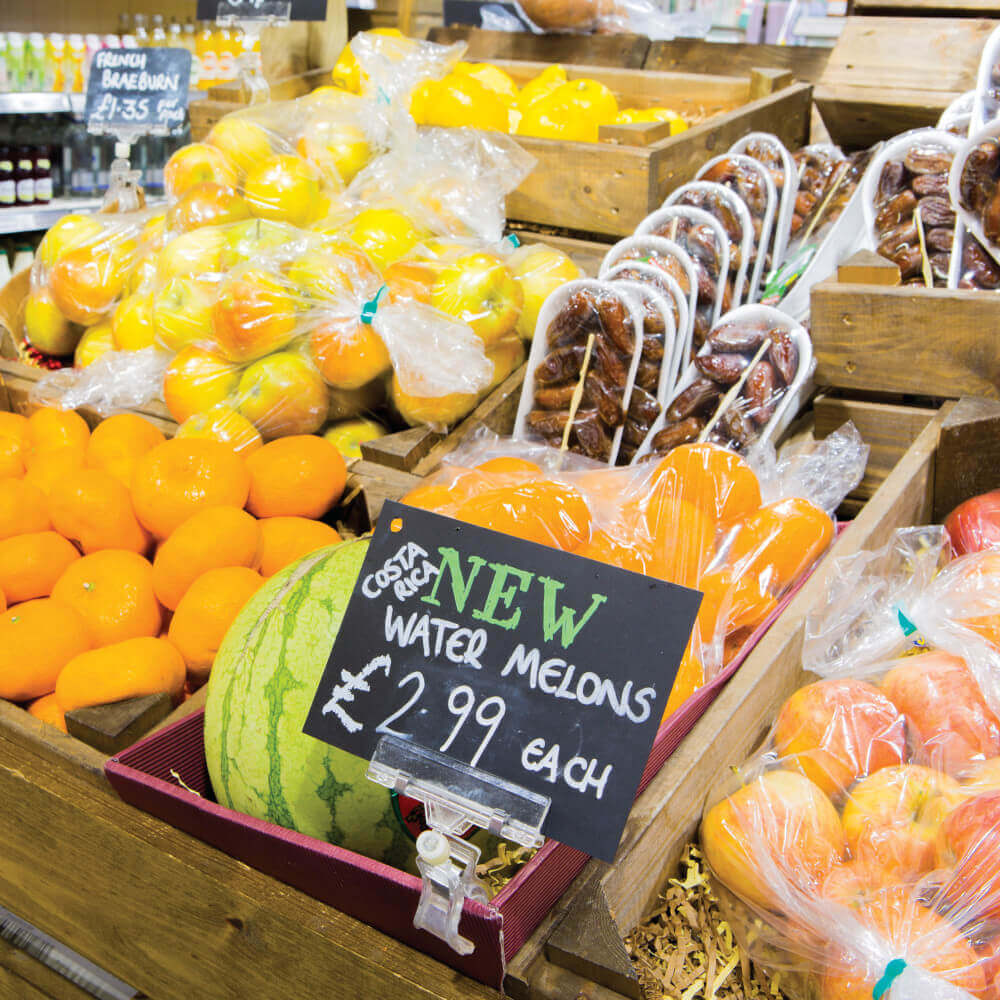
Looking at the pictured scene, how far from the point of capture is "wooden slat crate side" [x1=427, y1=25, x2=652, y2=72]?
277 centimetres

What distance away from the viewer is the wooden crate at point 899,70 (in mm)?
2055

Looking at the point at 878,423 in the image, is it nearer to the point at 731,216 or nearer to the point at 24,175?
the point at 731,216

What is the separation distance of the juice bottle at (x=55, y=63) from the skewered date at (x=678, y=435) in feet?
11.3

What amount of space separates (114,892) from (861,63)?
217 cm

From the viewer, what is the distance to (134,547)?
1312 millimetres

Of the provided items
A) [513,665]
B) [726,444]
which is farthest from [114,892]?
[726,444]

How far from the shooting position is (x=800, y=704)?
0.87 m

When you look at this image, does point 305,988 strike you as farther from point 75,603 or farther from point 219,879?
point 75,603

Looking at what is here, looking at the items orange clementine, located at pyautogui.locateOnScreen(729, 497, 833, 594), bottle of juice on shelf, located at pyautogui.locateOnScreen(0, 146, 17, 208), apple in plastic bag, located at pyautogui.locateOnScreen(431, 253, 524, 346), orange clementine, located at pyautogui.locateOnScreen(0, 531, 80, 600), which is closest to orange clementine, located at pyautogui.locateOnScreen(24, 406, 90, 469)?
Result: orange clementine, located at pyautogui.locateOnScreen(0, 531, 80, 600)

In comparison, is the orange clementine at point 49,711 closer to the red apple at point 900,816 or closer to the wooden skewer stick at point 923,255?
the red apple at point 900,816

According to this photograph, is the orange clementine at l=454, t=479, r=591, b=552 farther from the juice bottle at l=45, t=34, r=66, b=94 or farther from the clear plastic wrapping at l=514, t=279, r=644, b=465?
the juice bottle at l=45, t=34, r=66, b=94

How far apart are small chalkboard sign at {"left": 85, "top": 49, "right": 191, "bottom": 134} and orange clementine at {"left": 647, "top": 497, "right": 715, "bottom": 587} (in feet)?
6.15

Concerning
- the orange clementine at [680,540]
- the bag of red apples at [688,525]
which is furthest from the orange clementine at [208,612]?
the orange clementine at [680,540]

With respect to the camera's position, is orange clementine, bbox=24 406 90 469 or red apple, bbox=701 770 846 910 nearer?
red apple, bbox=701 770 846 910
